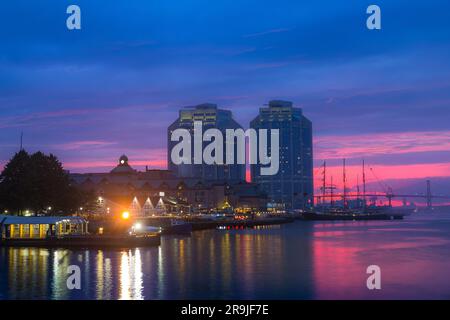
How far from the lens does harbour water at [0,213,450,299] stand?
45.2 m

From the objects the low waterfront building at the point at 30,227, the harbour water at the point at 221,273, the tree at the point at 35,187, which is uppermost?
the tree at the point at 35,187

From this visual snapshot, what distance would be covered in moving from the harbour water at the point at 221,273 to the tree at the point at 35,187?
1897cm

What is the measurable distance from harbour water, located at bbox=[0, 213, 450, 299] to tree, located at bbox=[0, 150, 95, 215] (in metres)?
19.0

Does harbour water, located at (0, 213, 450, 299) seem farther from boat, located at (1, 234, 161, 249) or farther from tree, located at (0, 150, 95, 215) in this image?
tree, located at (0, 150, 95, 215)

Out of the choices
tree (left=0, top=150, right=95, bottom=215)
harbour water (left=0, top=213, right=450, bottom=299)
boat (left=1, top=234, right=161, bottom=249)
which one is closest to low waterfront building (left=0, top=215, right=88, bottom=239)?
boat (left=1, top=234, right=161, bottom=249)

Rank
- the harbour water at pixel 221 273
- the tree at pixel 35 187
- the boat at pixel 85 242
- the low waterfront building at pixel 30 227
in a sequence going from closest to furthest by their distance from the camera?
1. the harbour water at pixel 221 273
2. the boat at pixel 85 242
3. the low waterfront building at pixel 30 227
4. the tree at pixel 35 187

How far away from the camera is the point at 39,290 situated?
148 feet

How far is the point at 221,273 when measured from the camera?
5681 centimetres

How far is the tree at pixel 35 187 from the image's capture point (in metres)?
95.4

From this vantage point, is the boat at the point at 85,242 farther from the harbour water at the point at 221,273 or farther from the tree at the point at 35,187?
the tree at the point at 35,187

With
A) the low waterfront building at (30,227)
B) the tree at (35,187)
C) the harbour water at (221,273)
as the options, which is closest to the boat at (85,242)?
the low waterfront building at (30,227)
